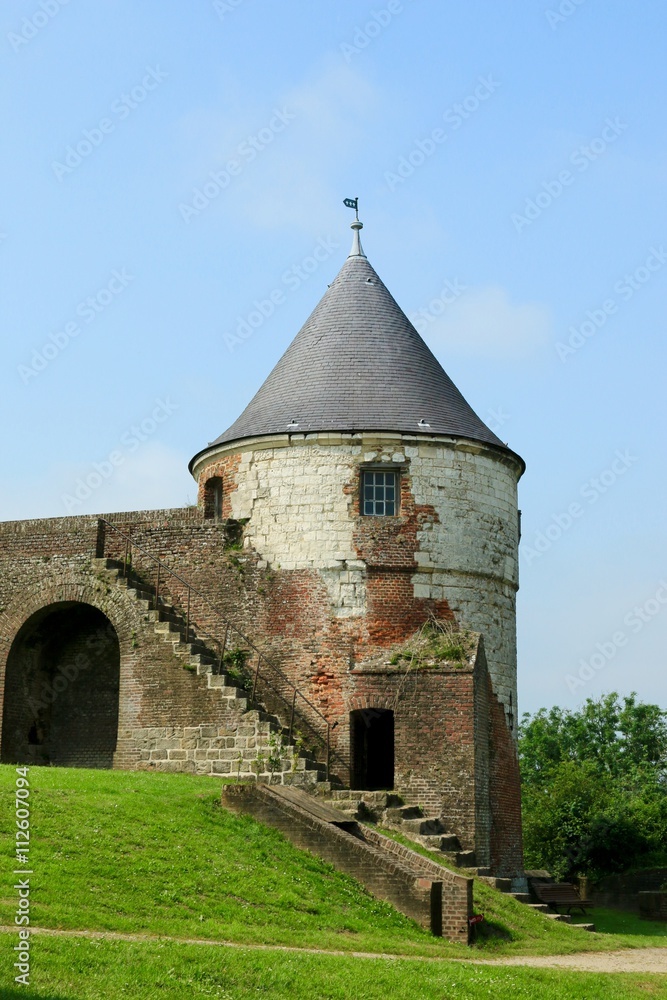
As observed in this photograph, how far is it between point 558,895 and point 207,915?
11.6m

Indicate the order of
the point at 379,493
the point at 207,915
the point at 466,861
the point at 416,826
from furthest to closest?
the point at 379,493
the point at 466,861
the point at 416,826
the point at 207,915

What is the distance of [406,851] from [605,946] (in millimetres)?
3175

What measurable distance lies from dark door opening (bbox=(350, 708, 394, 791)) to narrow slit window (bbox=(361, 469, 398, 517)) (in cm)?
364

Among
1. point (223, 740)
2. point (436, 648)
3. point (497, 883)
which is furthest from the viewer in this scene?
point (436, 648)

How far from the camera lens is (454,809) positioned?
21672mm

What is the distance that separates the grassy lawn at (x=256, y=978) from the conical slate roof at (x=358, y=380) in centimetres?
1162

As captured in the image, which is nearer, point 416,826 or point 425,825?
point 416,826

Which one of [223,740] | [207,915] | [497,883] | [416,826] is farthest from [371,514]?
[207,915]

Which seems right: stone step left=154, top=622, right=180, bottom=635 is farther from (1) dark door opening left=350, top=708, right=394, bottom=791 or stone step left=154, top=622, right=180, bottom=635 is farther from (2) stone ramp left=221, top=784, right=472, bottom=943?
(2) stone ramp left=221, top=784, right=472, bottom=943

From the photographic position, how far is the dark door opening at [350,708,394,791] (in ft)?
76.7

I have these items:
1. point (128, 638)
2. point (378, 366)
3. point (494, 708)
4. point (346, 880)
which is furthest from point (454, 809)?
point (378, 366)

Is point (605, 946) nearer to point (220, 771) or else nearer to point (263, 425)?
point (220, 771)

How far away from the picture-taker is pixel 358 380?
2486 cm

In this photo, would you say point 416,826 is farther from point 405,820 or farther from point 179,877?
point 179,877
